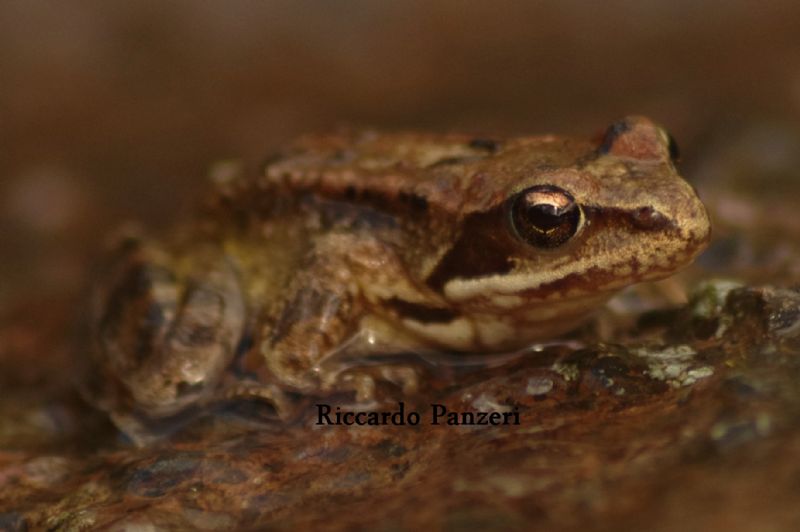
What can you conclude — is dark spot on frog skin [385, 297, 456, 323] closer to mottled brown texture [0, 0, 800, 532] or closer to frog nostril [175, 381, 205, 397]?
mottled brown texture [0, 0, 800, 532]

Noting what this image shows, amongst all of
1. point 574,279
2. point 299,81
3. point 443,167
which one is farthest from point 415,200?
point 299,81

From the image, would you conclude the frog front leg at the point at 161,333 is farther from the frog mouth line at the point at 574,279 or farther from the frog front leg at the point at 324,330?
the frog mouth line at the point at 574,279

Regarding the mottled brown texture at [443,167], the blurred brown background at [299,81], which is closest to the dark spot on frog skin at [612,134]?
the mottled brown texture at [443,167]

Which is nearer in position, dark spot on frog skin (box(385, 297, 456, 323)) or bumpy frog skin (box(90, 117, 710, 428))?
bumpy frog skin (box(90, 117, 710, 428))

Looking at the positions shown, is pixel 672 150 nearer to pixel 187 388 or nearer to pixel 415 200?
pixel 415 200

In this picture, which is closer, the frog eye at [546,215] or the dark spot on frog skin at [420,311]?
the frog eye at [546,215]

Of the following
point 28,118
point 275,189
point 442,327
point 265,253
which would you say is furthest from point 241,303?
point 28,118

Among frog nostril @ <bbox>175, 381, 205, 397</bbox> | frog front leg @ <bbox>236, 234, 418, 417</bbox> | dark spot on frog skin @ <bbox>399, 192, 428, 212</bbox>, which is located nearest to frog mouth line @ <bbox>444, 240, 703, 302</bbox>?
dark spot on frog skin @ <bbox>399, 192, 428, 212</bbox>
